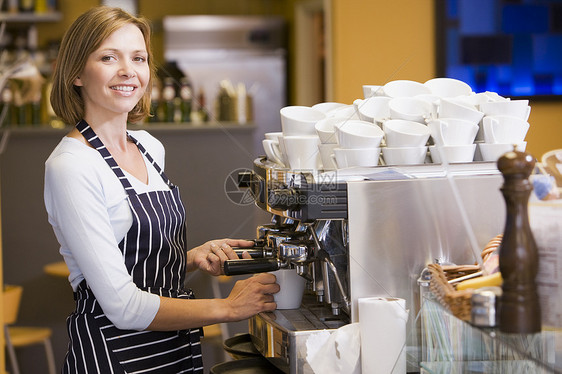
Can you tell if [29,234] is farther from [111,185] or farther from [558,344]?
[558,344]

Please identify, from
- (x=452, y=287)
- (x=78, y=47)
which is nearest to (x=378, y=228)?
(x=452, y=287)

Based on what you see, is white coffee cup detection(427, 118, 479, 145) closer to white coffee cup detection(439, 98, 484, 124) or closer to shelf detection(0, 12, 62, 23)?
white coffee cup detection(439, 98, 484, 124)

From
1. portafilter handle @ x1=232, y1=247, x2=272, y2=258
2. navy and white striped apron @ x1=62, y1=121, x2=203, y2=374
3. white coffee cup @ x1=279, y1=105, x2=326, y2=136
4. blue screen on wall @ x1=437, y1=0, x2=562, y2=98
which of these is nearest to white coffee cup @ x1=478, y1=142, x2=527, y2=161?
white coffee cup @ x1=279, y1=105, x2=326, y2=136

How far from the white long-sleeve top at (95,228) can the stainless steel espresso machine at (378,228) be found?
0.18 metres

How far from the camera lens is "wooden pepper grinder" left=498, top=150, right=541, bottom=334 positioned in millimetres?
843

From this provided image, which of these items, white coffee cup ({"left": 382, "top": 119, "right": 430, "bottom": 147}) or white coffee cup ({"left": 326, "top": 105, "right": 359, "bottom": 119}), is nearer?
white coffee cup ({"left": 382, "top": 119, "right": 430, "bottom": 147})

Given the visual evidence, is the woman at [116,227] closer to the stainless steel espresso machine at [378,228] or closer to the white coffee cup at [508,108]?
the stainless steel espresso machine at [378,228]

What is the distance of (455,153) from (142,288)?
609 mm

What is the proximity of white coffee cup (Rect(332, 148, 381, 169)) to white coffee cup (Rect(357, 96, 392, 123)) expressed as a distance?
166 mm

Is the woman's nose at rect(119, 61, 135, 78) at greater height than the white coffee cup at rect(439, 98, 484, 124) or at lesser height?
greater

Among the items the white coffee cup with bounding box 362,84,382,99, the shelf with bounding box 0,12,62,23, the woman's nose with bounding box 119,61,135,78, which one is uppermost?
the shelf with bounding box 0,12,62,23

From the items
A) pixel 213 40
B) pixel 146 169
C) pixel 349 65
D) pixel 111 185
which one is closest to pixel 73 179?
pixel 111 185

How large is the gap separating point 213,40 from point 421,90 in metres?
4.36

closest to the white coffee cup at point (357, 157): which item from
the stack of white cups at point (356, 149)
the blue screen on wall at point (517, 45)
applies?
the stack of white cups at point (356, 149)
